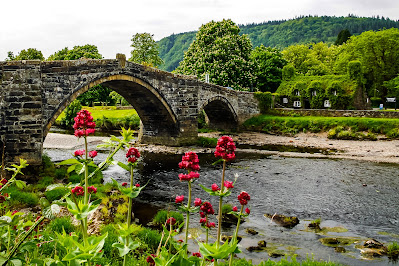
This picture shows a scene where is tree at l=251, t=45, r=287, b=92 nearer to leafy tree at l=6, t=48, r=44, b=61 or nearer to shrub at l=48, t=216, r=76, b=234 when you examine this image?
leafy tree at l=6, t=48, r=44, b=61

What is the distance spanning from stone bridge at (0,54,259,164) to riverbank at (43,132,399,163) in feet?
7.08

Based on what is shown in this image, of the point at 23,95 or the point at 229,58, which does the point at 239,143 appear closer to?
the point at 229,58

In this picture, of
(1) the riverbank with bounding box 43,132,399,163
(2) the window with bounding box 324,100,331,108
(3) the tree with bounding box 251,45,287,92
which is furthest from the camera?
(3) the tree with bounding box 251,45,287,92

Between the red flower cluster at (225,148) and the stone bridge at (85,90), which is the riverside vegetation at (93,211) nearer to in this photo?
the red flower cluster at (225,148)

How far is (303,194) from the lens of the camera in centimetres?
1467

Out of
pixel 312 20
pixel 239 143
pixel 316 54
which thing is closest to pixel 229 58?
pixel 239 143

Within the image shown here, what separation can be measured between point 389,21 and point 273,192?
200351mm

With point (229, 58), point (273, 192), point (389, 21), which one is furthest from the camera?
point (389, 21)

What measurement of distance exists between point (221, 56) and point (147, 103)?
55.2 ft

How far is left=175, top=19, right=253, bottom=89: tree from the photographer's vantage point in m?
40.2

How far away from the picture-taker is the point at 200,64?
133 feet

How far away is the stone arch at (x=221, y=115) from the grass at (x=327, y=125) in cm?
172

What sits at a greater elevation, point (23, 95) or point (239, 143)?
point (23, 95)

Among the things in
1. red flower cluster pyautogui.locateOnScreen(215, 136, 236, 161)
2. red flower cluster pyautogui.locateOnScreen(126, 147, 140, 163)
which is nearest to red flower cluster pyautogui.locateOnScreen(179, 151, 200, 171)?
red flower cluster pyautogui.locateOnScreen(215, 136, 236, 161)
